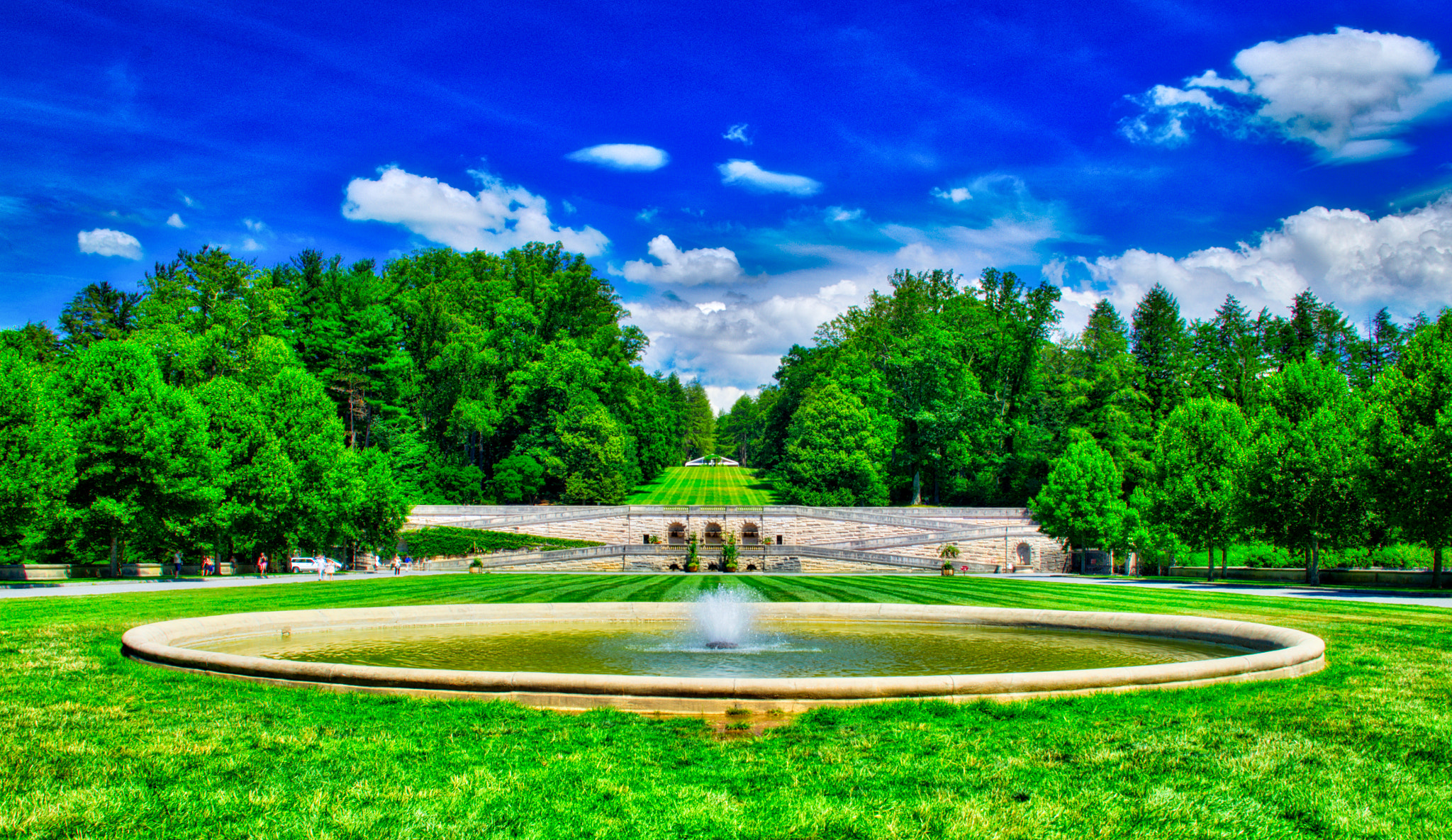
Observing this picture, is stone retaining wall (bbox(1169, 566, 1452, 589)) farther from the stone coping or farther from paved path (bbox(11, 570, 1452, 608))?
the stone coping

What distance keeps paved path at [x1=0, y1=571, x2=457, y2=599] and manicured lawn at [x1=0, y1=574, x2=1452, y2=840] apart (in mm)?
16509

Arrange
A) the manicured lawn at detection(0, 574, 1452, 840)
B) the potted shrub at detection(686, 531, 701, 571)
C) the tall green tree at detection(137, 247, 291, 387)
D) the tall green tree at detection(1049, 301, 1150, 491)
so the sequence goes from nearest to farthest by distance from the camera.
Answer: the manicured lawn at detection(0, 574, 1452, 840)
the potted shrub at detection(686, 531, 701, 571)
the tall green tree at detection(137, 247, 291, 387)
the tall green tree at detection(1049, 301, 1150, 491)

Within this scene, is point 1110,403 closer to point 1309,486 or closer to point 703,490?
point 1309,486

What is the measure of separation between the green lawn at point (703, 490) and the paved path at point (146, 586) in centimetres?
4013

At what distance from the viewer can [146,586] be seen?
26.4 meters

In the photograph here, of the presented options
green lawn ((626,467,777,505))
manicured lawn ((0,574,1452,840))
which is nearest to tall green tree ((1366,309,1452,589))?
manicured lawn ((0,574,1452,840))

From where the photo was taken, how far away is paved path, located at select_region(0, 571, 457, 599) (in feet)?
75.8

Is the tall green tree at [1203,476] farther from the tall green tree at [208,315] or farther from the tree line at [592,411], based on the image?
the tall green tree at [208,315]

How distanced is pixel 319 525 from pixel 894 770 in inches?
1473

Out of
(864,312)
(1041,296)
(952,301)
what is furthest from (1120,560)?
(864,312)

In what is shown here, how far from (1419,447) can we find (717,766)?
31.7 metres

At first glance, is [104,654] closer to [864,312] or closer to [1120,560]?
[1120,560]

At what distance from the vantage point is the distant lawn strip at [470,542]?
50281 millimetres

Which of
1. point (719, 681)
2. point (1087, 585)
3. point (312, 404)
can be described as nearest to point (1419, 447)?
point (1087, 585)
